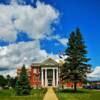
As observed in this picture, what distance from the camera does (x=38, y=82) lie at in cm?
11344

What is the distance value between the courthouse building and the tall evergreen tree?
4598 cm

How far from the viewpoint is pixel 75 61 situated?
208 ft

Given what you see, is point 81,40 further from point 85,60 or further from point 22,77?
point 22,77

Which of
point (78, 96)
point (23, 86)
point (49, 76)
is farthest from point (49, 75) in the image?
point (78, 96)

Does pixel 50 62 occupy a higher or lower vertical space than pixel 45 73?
higher

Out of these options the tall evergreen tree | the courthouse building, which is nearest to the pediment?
the courthouse building

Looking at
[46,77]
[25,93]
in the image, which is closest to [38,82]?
[46,77]

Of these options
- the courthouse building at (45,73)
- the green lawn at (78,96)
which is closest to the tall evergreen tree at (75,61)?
the green lawn at (78,96)

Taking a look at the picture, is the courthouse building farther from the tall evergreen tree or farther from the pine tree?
the pine tree

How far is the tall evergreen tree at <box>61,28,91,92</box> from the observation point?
6266 cm

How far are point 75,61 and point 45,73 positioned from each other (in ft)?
165

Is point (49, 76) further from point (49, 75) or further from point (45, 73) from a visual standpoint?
point (45, 73)

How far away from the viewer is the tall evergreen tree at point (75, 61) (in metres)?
62.7

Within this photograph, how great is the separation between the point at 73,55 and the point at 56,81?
1968 inches
